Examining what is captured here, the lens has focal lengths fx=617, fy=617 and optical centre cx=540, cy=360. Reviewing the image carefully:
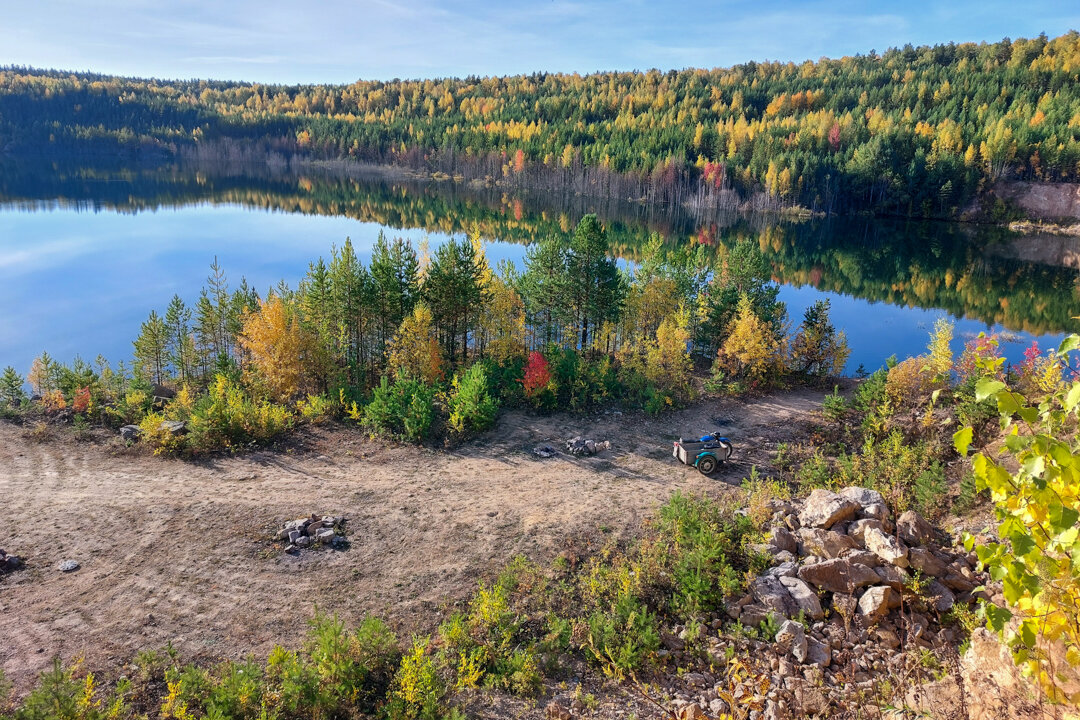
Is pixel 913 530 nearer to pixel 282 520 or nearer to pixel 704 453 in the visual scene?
pixel 704 453

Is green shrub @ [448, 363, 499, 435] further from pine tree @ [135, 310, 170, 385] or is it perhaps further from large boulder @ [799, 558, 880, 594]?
pine tree @ [135, 310, 170, 385]

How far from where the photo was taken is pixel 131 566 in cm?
1420

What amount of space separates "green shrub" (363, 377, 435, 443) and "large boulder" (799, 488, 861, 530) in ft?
41.5

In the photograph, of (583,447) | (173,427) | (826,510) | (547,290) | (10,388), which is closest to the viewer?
(826,510)

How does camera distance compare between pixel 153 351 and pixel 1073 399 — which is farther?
pixel 153 351

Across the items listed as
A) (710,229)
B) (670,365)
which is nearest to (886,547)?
(670,365)

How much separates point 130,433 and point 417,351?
10.7 meters

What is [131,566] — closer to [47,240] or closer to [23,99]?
[47,240]

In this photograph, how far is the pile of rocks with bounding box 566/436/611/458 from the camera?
21.1 metres

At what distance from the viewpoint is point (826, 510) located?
1370 centimetres

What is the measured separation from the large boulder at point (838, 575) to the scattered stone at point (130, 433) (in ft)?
71.9

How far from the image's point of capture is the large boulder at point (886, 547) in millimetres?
11883

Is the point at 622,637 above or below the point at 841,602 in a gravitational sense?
below

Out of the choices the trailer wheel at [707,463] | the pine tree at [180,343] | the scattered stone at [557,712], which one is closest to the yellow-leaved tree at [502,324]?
the trailer wheel at [707,463]
